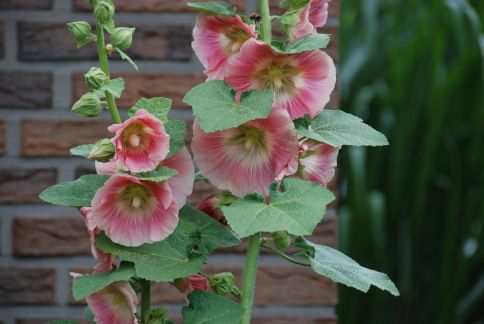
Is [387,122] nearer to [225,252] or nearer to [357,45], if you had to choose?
[357,45]

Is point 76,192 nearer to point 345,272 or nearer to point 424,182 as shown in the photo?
point 345,272

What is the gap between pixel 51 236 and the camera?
4.32 ft

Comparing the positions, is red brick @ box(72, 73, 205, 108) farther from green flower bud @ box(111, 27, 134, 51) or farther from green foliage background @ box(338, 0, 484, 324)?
green foliage background @ box(338, 0, 484, 324)

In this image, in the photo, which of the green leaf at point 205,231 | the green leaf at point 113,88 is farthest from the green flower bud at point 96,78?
the green leaf at point 205,231

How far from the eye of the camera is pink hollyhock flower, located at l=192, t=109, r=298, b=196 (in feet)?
1.94

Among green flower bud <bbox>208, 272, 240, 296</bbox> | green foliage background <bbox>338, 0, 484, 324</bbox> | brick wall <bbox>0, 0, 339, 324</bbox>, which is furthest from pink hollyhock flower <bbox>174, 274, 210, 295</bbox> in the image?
green foliage background <bbox>338, 0, 484, 324</bbox>

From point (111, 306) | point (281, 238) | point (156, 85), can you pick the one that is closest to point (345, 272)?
point (281, 238)

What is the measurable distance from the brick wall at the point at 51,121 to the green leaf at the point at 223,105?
2.40 feet

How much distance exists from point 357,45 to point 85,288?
1979 mm

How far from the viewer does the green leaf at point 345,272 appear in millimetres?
619

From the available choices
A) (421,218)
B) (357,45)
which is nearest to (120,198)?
(421,218)

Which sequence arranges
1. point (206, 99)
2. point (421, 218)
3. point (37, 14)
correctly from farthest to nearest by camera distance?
point (421, 218) < point (37, 14) < point (206, 99)

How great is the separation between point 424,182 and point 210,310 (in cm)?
164

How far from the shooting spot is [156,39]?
132cm
